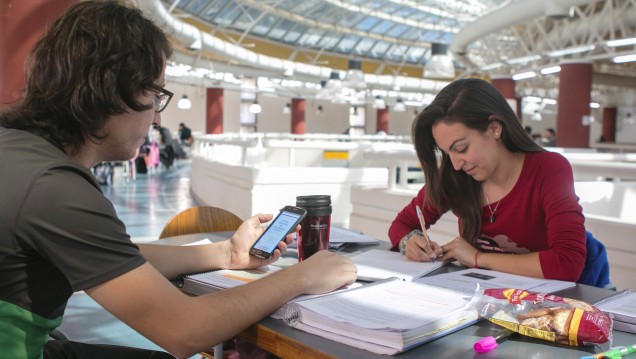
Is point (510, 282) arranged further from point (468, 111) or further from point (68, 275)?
point (68, 275)

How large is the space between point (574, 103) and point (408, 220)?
15985 mm

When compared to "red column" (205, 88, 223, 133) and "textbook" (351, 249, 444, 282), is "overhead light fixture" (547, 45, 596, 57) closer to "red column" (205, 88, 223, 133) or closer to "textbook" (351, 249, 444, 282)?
"textbook" (351, 249, 444, 282)

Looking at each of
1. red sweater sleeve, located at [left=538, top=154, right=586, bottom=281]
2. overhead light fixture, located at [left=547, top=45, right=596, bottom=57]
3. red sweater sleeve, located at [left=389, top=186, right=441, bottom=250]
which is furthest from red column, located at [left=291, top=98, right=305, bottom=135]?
red sweater sleeve, located at [left=538, top=154, right=586, bottom=281]

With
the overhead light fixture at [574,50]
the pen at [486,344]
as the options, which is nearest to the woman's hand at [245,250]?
the pen at [486,344]

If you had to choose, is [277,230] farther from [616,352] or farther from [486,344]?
[616,352]

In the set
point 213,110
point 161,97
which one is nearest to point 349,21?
point 213,110

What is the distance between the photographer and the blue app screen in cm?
168

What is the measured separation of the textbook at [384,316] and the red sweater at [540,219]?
63 centimetres

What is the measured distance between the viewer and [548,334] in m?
1.14

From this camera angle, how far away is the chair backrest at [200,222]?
235 cm

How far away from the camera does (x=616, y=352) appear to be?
107cm

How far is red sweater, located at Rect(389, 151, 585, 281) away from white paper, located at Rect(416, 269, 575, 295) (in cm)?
17

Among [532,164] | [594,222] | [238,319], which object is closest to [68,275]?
[238,319]

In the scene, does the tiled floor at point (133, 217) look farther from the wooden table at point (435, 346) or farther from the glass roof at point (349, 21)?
the glass roof at point (349, 21)
